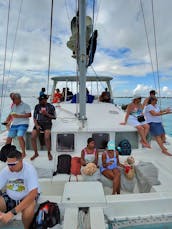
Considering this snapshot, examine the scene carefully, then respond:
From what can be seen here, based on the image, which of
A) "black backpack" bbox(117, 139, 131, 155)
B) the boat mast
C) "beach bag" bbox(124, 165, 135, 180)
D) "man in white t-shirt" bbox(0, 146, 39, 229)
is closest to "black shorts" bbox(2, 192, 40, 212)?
"man in white t-shirt" bbox(0, 146, 39, 229)

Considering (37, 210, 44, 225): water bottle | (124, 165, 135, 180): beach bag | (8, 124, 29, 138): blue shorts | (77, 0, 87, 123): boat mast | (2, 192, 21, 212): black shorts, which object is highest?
(77, 0, 87, 123): boat mast

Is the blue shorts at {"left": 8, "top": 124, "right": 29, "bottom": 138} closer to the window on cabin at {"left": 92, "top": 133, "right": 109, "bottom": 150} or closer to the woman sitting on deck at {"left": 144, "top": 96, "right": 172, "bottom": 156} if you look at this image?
the window on cabin at {"left": 92, "top": 133, "right": 109, "bottom": 150}

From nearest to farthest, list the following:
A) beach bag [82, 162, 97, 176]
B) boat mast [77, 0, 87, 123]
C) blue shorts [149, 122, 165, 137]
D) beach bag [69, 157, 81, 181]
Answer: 1. beach bag [82, 162, 97, 176]
2. beach bag [69, 157, 81, 181]
3. boat mast [77, 0, 87, 123]
4. blue shorts [149, 122, 165, 137]

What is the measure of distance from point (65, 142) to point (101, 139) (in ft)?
2.79

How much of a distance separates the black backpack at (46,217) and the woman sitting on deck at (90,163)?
1.31 meters

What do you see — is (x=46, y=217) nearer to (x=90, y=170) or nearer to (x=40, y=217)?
(x=40, y=217)

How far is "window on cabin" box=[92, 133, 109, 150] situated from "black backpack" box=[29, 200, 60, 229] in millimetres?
2811

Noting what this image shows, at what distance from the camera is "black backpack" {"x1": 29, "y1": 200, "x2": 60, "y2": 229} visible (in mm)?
2271

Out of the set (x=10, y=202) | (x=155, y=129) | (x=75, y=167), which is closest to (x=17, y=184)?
(x=10, y=202)

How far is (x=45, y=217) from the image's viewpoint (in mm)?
2299

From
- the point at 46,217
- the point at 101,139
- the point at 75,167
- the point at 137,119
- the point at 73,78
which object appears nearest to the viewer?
the point at 46,217

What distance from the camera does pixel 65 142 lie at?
5.06 meters

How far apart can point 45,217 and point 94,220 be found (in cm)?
52

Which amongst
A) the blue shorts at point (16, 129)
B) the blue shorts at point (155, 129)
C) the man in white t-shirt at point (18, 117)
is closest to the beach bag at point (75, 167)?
the man in white t-shirt at point (18, 117)
